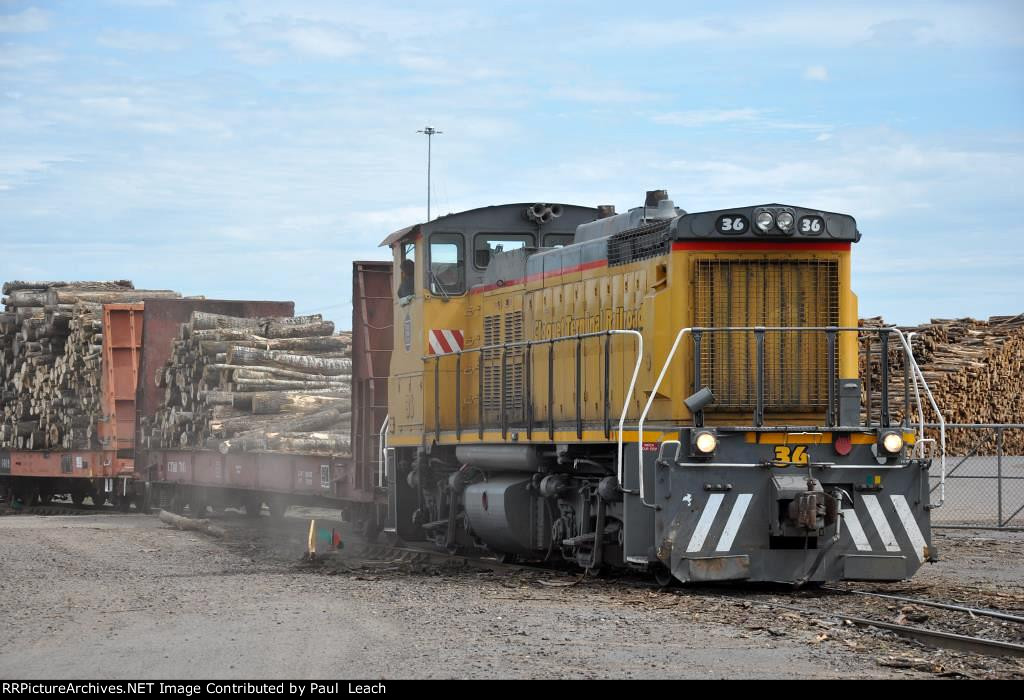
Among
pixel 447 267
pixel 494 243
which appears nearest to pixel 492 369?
pixel 447 267

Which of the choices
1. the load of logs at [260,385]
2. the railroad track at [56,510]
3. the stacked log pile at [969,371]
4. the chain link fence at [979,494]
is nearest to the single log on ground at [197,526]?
the load of logs at [260,385]

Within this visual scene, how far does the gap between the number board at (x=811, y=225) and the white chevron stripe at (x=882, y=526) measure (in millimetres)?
2042

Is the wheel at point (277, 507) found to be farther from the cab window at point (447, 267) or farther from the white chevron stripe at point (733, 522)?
the white chevron stripe at point (733, 522)

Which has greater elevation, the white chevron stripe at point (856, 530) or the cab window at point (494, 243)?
the cab window at point (494, 243)

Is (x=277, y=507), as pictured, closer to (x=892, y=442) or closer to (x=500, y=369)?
(x=500, y=369)

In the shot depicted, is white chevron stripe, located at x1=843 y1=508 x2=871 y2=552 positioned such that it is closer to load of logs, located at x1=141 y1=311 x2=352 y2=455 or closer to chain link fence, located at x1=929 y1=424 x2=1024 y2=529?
chain link fence, located at x1=929 y1=424 x2=1024 y2=529

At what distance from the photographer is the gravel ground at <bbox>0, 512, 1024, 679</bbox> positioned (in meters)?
7.02

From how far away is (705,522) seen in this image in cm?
1016

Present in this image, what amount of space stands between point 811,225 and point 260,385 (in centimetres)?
1263

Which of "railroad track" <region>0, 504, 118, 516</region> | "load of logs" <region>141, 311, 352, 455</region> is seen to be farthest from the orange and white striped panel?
"railroad track" <region>0, 504, 118, 516</region>

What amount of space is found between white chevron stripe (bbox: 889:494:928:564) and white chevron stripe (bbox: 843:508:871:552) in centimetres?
33

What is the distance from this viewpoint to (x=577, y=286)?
41.0 ft

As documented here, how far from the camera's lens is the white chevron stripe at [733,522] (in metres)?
10.2

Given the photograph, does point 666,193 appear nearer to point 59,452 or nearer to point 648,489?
point 648,489
